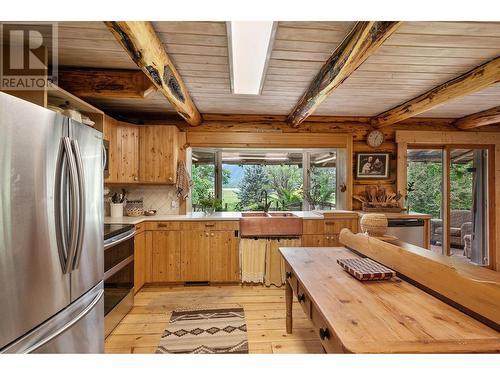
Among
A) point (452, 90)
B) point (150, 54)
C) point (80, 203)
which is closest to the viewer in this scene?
point (80, 203)

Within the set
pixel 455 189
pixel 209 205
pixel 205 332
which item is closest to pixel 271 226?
pixel 209 205

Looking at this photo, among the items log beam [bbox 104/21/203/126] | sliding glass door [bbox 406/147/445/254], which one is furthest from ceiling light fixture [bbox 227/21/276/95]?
sliding glass door [bbox 406/147/445/254]

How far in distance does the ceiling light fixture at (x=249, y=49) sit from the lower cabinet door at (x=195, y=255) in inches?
77.8

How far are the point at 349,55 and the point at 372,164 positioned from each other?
9.17 feet

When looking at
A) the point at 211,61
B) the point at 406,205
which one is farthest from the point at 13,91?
the point at 406,205

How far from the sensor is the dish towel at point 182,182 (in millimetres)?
3723

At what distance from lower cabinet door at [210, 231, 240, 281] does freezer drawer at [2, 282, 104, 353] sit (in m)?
1.67

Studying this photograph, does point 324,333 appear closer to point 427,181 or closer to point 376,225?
point 376,225

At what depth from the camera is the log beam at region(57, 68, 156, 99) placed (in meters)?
2.41

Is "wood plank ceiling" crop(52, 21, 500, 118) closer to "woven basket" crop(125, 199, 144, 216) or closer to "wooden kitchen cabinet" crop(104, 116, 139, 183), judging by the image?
"wooden kitchen cabinet" crop(104, 116, 139, 183)

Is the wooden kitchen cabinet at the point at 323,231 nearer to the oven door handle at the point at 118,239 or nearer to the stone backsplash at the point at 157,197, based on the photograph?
the stone backsplash at the point at 157,197

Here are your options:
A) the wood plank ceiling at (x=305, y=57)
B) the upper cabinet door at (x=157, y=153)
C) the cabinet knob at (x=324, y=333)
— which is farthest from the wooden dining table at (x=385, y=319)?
the upper cabinet door at (x=157, y=153)

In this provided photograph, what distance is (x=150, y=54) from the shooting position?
171 centimetres

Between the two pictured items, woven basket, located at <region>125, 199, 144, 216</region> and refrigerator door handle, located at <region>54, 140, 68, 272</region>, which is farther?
woven basket, located at <region>125, 199, 144, 216</region>
